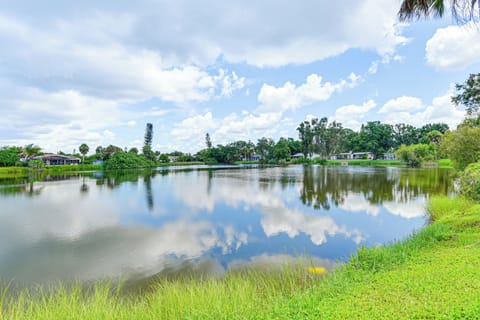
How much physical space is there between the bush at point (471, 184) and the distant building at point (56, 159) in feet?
206

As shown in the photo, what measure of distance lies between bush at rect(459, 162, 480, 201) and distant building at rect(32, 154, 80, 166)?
62.9 meters

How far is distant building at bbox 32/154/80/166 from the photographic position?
50.9 m

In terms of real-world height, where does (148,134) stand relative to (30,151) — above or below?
above

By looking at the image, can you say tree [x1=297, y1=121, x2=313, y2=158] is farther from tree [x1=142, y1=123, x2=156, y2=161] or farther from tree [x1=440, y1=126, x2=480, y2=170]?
tree [x1=440, y1=126, x2=480, y2=170]

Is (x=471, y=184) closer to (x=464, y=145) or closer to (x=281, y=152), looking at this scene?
(x=464, y=145)

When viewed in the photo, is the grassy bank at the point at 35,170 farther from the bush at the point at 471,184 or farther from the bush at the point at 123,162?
the bush at the point at 471,184

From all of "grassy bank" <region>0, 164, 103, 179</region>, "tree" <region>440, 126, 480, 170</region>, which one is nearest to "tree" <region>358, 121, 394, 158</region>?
"tree" <region>440, 126, 480, 170</region>

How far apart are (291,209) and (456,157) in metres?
10.2

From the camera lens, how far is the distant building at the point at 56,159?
167 feet

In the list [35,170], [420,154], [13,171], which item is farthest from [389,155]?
[13,171]

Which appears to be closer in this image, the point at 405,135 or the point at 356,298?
the point at 356,298

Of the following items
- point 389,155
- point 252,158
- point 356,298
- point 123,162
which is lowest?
point 356,298

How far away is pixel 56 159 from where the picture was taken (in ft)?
175

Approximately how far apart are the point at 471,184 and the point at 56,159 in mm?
66310
